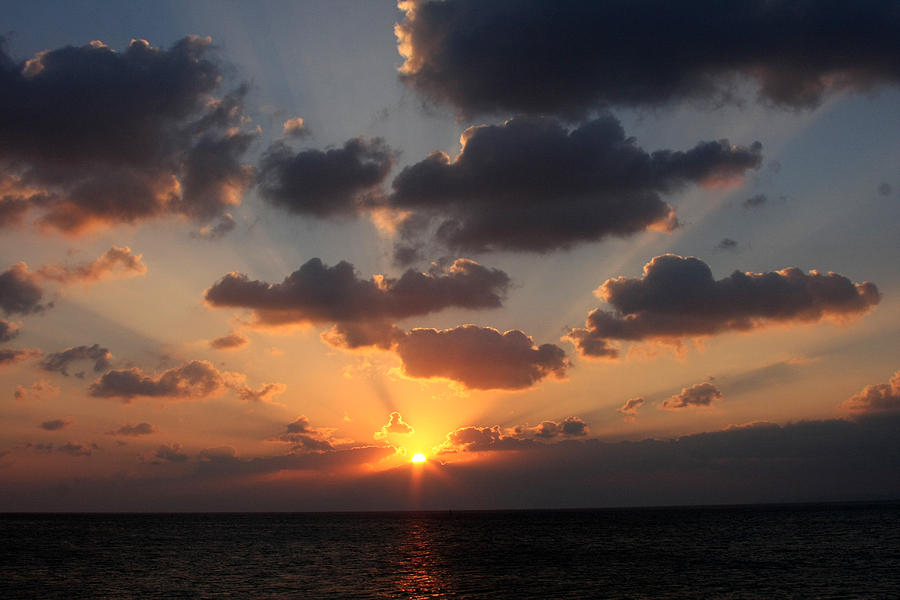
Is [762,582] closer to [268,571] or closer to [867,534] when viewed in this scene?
[268,571]

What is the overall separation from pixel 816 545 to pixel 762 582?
218 feet

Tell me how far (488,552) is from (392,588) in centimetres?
5842

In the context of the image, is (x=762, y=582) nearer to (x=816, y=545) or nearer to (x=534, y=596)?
(x=534, y=596)

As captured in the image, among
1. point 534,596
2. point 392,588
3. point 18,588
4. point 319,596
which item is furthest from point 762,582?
point 18,588

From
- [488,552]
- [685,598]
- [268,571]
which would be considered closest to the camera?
[685,598]

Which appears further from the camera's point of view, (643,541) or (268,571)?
(643,541)

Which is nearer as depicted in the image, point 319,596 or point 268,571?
point 319,596

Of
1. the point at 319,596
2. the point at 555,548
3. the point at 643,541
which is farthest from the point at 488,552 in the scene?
the point at 319,596

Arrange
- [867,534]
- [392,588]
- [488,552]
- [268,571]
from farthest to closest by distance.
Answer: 1. [867,534]
2. [488,552]
3. [268,571]
4. [392,588]

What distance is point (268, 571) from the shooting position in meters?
102

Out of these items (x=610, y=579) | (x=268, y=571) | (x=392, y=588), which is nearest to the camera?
(x=392, y=588)

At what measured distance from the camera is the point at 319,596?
75.6 meters

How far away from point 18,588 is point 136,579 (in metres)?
13.3

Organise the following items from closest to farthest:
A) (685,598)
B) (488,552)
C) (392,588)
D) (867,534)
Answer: (685,598), (392,588), (488,552), (867,534)
